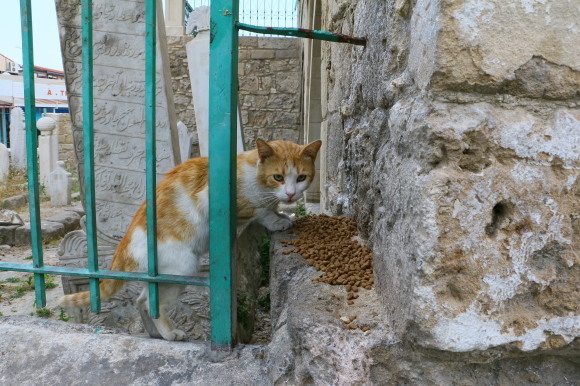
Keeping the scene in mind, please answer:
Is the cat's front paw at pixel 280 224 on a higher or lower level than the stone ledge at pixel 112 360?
higher

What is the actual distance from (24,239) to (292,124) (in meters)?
5.66

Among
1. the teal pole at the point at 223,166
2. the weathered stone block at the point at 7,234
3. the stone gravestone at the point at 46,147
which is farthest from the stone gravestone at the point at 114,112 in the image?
the stone gravestone at the point at 46,147

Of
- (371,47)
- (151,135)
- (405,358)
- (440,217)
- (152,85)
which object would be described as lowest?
(405,358)

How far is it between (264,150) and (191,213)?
0.46 m

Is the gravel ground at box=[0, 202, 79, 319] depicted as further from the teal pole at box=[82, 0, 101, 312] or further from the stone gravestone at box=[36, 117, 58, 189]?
the stone gravestone at box=[36, 117, 58, 189]

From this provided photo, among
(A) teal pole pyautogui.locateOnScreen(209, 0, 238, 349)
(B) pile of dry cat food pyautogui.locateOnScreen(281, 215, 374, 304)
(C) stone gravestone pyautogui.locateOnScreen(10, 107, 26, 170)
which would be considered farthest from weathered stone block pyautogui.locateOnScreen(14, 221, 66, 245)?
(C) stone gravestone pyautogui.locateOnScreen(10, 107, 26, 170)

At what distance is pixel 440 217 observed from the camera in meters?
0.89

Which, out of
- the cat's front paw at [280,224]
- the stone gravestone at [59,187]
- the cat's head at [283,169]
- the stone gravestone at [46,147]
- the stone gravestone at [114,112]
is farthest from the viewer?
the stone gravestone at [46,147]

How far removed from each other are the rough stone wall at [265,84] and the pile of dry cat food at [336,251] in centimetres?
786

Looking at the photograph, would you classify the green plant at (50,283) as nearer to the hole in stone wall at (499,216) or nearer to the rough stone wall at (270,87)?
the hole in stone wall at (499,216)

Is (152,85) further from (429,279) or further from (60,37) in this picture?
(60,37)

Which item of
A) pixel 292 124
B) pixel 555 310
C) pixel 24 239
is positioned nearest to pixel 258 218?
pixel 555 310

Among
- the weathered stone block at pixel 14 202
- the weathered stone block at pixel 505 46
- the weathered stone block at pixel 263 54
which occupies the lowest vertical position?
the weathered stone block at pixel 14 202

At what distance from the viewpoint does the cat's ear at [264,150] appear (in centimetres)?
215
